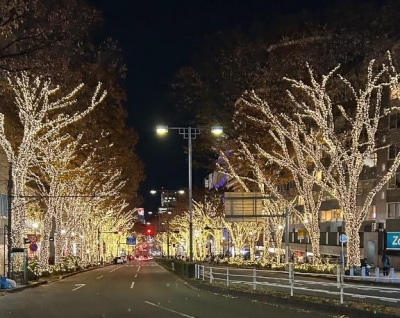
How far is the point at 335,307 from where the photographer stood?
17.5m

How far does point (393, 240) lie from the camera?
42094 millimetres

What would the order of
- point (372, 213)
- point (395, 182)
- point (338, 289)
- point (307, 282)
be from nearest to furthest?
point (307, 282), point (338, 289), point (395, 182), point (372, 213)

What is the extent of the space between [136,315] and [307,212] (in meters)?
22.5

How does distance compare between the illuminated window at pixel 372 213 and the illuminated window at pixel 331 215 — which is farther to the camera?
the illuminated window at pixel 331 215

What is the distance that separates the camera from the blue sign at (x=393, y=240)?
4103 centimetres

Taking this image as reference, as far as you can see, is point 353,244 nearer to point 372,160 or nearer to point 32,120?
point 32,120

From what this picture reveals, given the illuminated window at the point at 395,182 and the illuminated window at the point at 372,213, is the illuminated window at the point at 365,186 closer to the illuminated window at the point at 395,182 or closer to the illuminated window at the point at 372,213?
the illuminated window at the point at 372,213

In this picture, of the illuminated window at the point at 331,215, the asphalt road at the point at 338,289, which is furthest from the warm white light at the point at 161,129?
the illuminated window at the point at 331,215

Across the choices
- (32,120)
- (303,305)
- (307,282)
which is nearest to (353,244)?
(307,282)

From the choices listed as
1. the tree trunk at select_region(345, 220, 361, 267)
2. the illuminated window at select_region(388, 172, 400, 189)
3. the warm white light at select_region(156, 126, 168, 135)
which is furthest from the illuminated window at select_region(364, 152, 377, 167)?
the warm white light at select_region(156, 126, 168, 135)

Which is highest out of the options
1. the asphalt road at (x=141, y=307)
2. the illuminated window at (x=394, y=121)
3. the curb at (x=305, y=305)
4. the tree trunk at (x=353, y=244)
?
the illuminated window at (x=394, y=121)

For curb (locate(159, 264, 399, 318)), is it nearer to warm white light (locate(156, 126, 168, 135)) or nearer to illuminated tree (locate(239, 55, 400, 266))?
illuminated tree (locate(239, 55, 400, 266))

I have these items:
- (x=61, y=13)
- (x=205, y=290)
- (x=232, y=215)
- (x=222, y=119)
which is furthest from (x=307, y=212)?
(x=61, y=13)

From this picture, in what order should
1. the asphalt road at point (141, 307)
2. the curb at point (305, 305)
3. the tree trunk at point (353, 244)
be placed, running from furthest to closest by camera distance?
the tree trunk at point (353, 244)
the asphalt road at point (141, 307)
the curb at point (305, 305)
